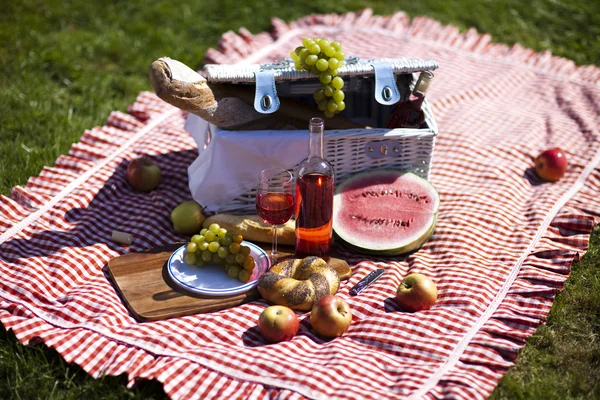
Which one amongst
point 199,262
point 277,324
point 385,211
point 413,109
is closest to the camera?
point 277,324

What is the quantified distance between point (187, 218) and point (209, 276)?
23.0 inches

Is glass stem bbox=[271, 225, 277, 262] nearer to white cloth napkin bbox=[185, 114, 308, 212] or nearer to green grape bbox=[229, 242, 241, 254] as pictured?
green grape bbox=[229, 242, 241, 254]

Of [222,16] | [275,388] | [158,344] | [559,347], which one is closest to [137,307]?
[158,344]

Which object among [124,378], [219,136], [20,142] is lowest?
[124,378]

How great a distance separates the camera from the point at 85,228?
437cm

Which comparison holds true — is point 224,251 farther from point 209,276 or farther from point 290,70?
point 290,70

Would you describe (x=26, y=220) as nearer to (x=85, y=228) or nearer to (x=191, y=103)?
(x=85, y=228)

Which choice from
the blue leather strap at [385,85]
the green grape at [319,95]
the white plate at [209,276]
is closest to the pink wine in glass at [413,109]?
the blue leather strap at [385,85]

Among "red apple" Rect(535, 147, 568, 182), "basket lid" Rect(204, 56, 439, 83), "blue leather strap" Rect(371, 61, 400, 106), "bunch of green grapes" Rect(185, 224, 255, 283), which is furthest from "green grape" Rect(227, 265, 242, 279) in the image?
"red apple" Rect(535, 147, 568, 182)

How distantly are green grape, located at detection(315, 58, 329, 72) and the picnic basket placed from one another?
0.12 meters

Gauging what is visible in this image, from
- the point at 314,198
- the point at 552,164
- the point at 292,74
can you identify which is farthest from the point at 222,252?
the point at 552,164

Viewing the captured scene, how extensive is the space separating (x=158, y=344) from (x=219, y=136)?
1.33m

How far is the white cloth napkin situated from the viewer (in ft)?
13.8

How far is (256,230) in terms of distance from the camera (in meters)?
4.18
